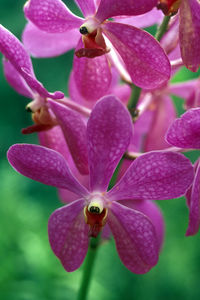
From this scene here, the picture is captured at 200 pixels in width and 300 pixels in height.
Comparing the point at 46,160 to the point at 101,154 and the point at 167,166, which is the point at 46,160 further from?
the point at 167,166

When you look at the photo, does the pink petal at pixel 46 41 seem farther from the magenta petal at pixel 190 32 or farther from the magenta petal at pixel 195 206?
the magenta petal at pixel 195 206

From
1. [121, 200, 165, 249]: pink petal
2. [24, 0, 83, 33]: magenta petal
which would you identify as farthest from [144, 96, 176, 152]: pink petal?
[24, 0, 83, 33]: magenta petal

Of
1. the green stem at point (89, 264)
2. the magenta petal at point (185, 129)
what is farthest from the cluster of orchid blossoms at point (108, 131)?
the green stem at point (89, 264)

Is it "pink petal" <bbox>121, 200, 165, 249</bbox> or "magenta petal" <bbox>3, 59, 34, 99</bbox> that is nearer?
"magenta petal" <bbox>3, 59, 34, 99</bbox>

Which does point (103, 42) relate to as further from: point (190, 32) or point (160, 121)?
point (160, 121)

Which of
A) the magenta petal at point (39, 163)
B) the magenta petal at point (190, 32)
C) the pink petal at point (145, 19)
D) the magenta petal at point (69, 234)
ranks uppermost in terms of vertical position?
the pink petal at point (145, 19)

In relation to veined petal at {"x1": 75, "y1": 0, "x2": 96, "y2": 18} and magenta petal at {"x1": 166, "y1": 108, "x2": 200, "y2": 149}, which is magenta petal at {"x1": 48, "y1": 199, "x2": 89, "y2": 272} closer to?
magenta petal at {"x1": 166, "y1": 108, "x2": 200, "y2": 149}
